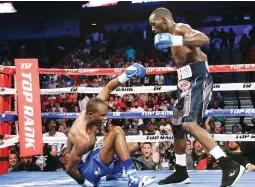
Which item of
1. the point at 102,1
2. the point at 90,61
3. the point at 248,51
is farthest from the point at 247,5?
the point at 90,61

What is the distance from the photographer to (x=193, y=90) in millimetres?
2732

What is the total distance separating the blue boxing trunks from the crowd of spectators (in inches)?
56.4

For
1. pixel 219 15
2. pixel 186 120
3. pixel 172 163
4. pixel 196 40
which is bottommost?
pixel 172 163

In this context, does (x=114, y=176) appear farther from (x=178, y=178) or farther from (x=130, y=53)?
(x=130, y=53)

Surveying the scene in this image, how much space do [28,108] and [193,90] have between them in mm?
1736

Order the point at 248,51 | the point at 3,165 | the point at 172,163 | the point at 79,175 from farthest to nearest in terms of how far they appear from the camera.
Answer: the point at 248,51 → the point at 172,163 → the point at 3,165 → the point at 79,175

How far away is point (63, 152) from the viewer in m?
4.60

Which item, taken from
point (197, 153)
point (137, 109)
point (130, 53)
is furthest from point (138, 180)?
point (130, 53)

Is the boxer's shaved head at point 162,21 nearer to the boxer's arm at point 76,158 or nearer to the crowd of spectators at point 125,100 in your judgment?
the boxer's arm at point 76,158

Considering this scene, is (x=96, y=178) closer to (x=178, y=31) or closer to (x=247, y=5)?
(x=178, y=31)

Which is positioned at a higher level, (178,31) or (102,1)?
(102,1)

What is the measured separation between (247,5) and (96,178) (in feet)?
34.4

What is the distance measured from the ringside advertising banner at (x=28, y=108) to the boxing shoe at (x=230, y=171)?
74.9 inches

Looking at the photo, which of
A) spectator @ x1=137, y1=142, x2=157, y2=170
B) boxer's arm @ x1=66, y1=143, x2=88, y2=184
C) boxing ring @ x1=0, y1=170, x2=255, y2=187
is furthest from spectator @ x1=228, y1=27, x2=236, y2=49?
boxer's arm @ x1=66, y1=143, x2=88, y2=184
